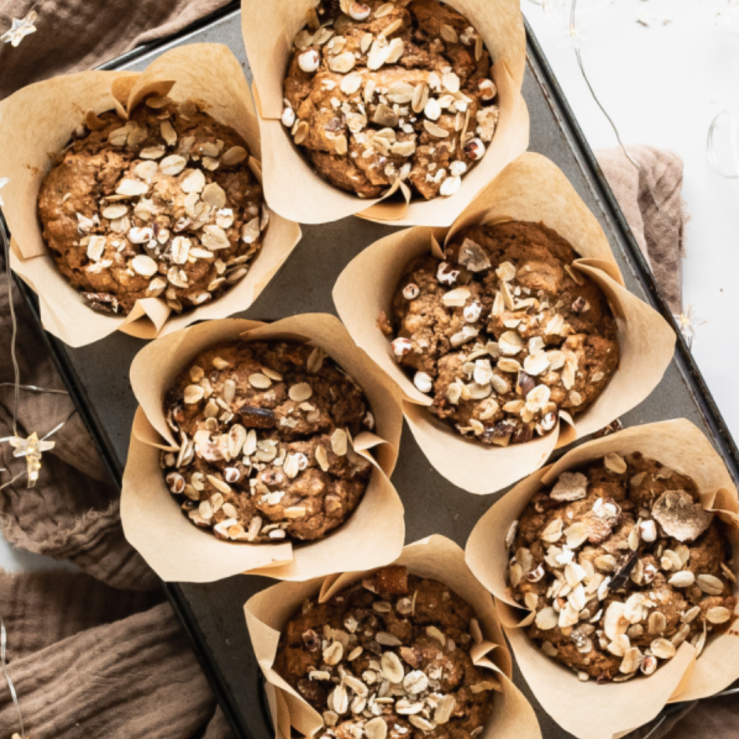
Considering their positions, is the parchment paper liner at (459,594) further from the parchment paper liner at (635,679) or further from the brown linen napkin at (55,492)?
the brown linen napkin at (55,492)

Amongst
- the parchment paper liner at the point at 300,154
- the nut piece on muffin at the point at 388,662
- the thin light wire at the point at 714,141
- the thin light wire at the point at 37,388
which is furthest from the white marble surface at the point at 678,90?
the thin light wire at the point at 37,388

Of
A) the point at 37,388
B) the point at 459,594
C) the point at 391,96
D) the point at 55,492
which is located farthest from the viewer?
the point at 55,492

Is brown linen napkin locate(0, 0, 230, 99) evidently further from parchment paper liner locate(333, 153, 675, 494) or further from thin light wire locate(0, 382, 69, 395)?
parchment paper liner locate(333, 153, 675, 494)

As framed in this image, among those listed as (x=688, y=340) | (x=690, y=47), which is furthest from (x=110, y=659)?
(x=690, y=47)

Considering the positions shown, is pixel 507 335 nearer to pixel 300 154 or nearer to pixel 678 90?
pixel 300 154

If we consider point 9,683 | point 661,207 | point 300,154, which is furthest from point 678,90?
point 9,683

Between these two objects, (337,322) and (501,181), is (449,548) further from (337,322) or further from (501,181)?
(501,181)
